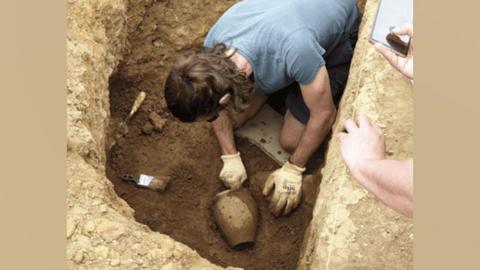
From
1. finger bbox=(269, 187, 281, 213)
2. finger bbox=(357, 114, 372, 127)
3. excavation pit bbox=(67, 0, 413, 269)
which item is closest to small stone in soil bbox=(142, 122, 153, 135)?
excavation pit bbox=(67, 0, 413, 269)

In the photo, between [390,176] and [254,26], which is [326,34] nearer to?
[254,26]

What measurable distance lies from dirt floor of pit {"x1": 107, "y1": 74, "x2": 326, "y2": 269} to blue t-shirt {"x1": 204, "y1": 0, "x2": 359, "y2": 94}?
0.69m

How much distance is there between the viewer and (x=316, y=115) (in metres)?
3.17

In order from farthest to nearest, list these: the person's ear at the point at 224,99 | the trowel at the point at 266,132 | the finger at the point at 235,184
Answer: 1. the trowel at the point at 266,132
2. the finger at the point at 235,184
3. the person's ear at the point at 224,99

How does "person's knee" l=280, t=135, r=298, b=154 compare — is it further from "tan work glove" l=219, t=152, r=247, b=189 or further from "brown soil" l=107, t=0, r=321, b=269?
"tan work glove" l=219, t=152, r=247, b=189

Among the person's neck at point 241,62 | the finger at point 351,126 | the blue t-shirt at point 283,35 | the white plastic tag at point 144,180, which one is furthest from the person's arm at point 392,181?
the white plastic tag at point 144,180

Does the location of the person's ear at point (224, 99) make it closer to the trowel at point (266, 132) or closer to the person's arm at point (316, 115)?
the person's arm at point (316, 115)

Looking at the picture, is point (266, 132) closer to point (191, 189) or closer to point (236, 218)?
point (191, 189)

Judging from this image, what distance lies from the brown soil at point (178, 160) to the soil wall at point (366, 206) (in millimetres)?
438

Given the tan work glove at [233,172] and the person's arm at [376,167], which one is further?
the tan work glove at [233,172]

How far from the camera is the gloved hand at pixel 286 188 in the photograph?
337 centimetres

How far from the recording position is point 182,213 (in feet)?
11.1

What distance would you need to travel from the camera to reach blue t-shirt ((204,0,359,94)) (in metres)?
2.90

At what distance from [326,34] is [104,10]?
51.6 inches
